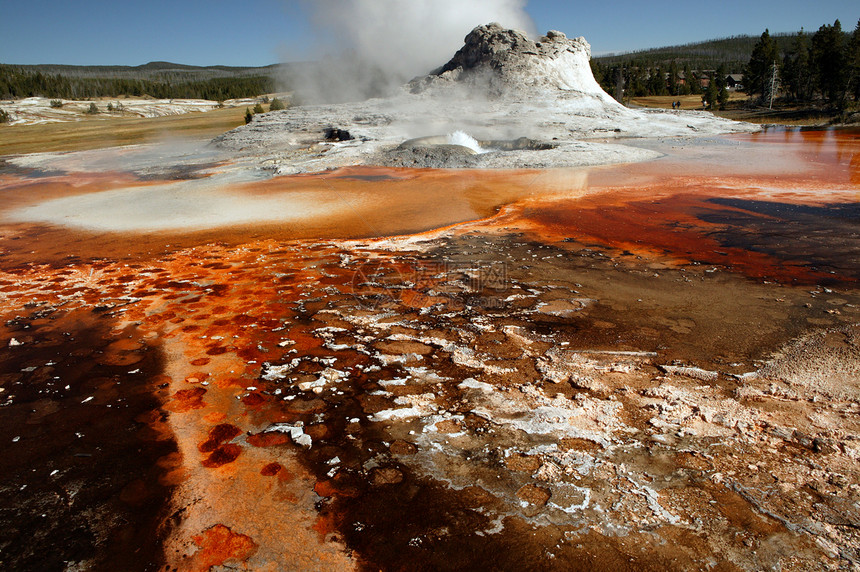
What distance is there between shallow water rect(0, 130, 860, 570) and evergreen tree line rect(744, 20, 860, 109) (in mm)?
36654

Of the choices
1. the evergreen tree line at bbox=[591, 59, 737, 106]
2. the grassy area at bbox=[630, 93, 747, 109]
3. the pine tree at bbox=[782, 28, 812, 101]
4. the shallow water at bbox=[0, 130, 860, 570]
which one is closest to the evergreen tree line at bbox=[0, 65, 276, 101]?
the evergreen tree line at bbox=[591, 59, 737, 106]

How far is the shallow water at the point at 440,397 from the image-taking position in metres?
2.32

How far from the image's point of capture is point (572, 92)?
24.5 metres

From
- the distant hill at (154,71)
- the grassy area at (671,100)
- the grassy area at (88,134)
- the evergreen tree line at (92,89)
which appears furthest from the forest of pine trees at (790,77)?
the distant hill at (154,71)

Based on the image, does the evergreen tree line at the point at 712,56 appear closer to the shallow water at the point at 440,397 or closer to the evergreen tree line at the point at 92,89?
the evergreen tree line at the point at 92,89

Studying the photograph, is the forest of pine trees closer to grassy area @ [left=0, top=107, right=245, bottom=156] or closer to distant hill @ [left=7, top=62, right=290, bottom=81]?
grassy area @ [left=0, top=107, right=245, bottom=156]

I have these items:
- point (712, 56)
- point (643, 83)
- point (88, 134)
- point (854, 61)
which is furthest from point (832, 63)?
point (712, 56)

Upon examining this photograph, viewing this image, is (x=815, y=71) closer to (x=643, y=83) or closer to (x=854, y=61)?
(x=854, y=61)

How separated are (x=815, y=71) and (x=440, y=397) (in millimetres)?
51652

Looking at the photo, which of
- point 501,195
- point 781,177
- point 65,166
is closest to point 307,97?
point 65,166

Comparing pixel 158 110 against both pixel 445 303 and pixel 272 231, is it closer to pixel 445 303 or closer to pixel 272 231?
pixel 272 231

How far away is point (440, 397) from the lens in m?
3.40

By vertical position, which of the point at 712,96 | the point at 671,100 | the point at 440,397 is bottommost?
the point at 440,397

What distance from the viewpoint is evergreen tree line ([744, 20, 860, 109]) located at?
32625mm
